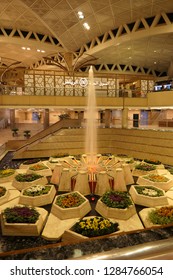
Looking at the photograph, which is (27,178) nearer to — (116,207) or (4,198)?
(4,198)

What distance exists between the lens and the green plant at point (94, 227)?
515cm

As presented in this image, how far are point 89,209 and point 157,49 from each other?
62.6 ft

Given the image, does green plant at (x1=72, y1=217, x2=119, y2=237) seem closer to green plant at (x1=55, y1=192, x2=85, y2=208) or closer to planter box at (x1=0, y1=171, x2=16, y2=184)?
green plant at (x1=55, y1=192, x2=85, y2=208)

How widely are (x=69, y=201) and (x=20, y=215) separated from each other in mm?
1675

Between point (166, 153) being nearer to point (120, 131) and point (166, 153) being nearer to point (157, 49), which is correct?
point (120, 131)

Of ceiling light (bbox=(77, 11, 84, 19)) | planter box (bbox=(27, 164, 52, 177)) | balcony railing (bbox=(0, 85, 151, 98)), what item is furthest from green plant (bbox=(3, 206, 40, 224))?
ceiling light (bbox=(77, 11, 84, 19))

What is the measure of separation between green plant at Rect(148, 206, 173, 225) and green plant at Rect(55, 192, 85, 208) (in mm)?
2305

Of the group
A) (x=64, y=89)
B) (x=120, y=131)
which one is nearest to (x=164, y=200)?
(x=120, y=131)

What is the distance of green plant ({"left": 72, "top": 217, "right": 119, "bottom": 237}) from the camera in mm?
5152

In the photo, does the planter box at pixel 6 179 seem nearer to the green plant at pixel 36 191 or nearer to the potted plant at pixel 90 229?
the green plant at pixel 36 191

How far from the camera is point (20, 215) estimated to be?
610 cm

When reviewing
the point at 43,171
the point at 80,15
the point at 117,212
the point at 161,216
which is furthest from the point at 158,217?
the point at 80,15

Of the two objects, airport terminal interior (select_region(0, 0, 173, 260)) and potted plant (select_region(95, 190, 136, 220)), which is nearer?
airport terminal interior (select_region(0, 0, 173, 260))
